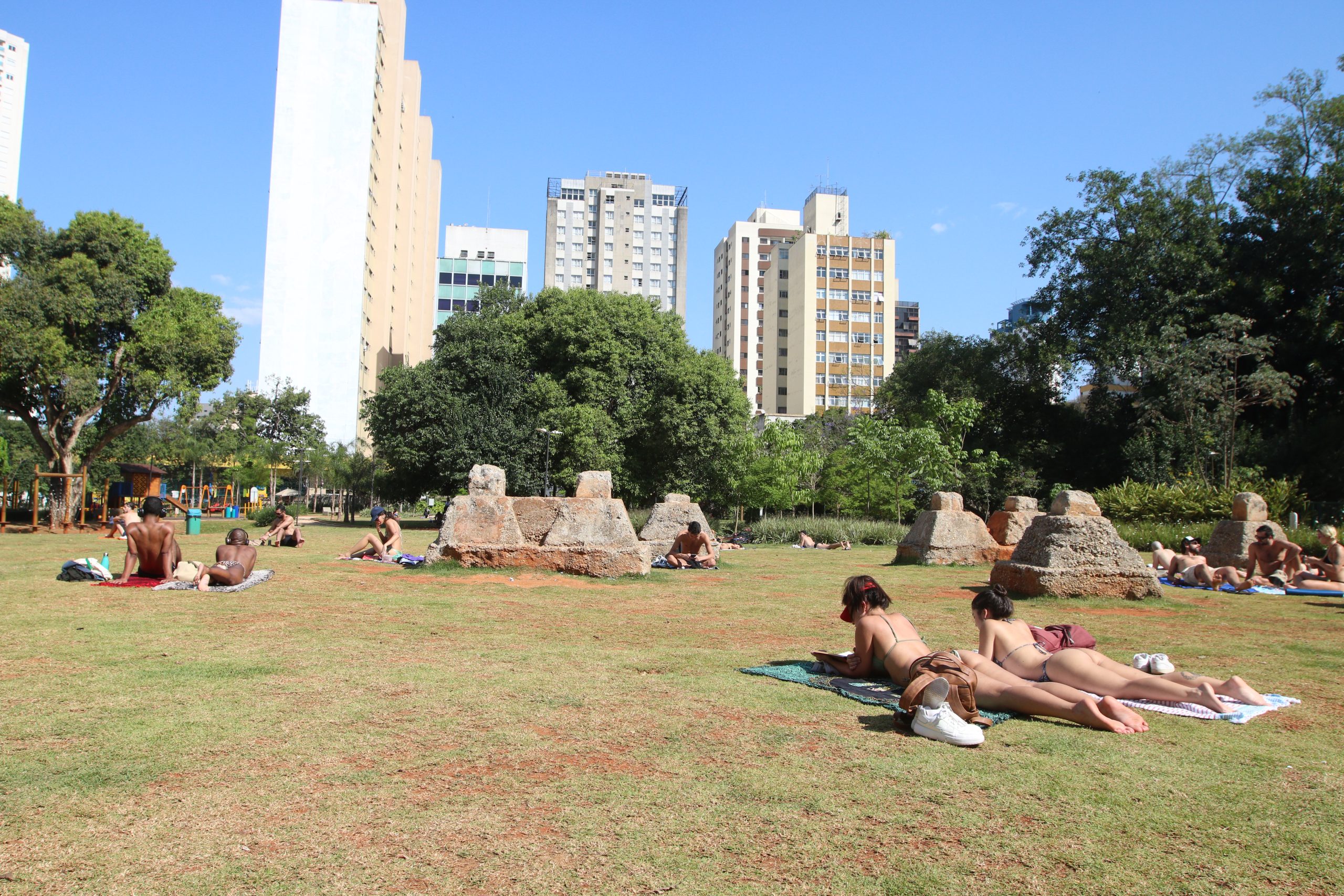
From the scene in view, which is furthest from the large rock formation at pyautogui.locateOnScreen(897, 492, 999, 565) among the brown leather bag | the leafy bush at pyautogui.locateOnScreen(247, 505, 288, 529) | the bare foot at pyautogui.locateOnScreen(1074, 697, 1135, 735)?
the leafy bush at pyautogui.locateOnScreen(247, 505, 288, 529)

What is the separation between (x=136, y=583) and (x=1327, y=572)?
55.6 ft

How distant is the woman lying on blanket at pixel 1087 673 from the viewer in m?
5.11

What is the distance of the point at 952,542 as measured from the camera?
55.9 ft

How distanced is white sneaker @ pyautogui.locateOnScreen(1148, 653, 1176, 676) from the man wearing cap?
1201cm

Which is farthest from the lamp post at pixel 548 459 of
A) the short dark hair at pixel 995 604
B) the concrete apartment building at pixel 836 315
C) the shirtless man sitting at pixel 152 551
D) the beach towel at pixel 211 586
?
the concrete apartment building at pixel 836 315

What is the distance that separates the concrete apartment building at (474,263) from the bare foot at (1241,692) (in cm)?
7351

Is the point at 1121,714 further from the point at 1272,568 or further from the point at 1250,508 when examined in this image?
the point at 1250,508

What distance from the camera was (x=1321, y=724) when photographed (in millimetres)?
4898

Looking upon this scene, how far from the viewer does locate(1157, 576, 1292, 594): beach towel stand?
Answer: 13.0 m

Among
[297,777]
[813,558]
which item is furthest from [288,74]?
[297,777]

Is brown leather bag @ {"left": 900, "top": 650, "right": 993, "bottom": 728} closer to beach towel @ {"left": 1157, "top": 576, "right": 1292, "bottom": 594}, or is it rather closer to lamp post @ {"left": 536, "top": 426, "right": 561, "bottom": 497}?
beach towel @ {"left": 1157, "top": 576, "right": 1292, "bottom": 594}

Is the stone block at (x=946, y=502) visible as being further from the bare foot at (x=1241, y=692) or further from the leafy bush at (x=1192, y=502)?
the bare foot at (x=1241, y=692)

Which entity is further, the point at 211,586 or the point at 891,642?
the point at 211,586

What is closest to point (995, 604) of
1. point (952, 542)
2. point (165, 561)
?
point (165, 561)
